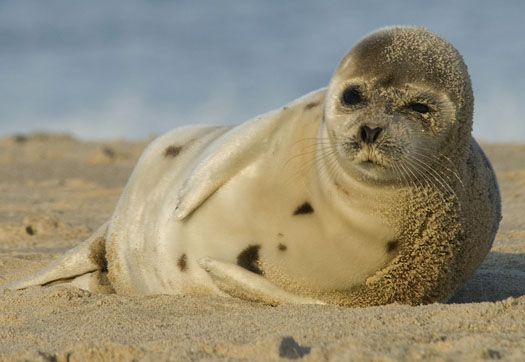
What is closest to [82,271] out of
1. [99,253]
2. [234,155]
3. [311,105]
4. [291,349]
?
[99,253]

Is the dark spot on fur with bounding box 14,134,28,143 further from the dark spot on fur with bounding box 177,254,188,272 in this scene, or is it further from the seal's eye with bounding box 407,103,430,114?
the seal's eye with bounding box 407,103,430,114

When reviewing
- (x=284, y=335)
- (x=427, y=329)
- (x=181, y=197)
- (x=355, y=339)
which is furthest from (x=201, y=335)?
(x=181, y=197)

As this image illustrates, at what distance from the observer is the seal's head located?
11.0 ft

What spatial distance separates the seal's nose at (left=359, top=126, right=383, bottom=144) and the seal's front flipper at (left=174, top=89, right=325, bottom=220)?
31.5 inches

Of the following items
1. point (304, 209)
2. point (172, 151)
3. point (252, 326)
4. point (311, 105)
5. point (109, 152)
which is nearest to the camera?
point (252, 326)

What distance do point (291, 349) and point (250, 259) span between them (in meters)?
1.31

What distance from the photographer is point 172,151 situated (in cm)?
483

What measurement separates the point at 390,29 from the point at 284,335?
1621mm

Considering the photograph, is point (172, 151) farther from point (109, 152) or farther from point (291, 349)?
point (109, 152)

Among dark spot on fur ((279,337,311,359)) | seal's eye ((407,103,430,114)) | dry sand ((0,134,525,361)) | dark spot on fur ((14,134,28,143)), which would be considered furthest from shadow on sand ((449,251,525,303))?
dark spot on fur ((14,134,28,143))

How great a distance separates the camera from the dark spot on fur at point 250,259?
3.88 metres

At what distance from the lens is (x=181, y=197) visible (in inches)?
167

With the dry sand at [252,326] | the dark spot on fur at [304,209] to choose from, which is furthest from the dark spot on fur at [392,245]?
the dark spot on fur at [304,209]

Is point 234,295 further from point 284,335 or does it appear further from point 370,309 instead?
point 284,335
